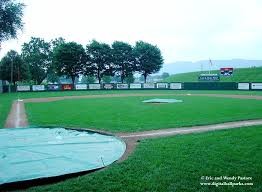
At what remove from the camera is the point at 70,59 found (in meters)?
64.2

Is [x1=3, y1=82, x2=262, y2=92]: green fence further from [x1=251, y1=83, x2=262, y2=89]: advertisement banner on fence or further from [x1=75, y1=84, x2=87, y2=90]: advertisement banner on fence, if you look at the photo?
[x1=251, y1=83, x2=262, y2=89]: advertisement banner on fence

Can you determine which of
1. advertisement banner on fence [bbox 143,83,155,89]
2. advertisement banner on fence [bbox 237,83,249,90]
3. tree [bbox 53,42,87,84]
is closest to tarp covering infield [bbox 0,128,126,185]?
advertisement banner on fence [bbox 237,83,249,90]

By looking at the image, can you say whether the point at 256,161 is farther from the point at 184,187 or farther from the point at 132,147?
the point at 132,147

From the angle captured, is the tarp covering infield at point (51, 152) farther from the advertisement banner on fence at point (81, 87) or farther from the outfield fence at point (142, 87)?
the advertisement banner on fence at point (81, 87)

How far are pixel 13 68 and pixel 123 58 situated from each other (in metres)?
26.1

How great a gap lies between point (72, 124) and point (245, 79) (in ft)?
212

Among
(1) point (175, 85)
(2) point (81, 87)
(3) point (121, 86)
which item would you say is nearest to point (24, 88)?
(2) point (81, 87)

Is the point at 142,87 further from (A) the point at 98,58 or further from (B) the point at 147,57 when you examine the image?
(A) the point at 98,58

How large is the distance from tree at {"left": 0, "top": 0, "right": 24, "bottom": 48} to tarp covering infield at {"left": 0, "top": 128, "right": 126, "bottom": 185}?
412cm

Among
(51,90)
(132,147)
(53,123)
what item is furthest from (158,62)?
(132,147)

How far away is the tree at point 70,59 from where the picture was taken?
6406cm

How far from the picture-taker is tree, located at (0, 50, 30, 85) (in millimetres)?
65250

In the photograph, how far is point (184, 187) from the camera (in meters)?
5.86

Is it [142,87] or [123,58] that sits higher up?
[123,58]
